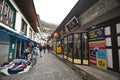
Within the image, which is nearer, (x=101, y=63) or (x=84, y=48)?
(x=101, y=63)

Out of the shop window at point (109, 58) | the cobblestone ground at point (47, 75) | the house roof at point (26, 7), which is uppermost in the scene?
the house roof at point (26, 7)

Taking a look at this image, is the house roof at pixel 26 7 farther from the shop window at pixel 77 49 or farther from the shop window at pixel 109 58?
the shop window at pixel 109 58

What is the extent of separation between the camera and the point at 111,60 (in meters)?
3.76

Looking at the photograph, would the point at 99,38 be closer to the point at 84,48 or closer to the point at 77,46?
the point at 84,48

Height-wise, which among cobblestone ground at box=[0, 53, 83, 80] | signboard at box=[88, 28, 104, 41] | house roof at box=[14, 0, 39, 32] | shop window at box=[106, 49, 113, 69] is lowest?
cobblestone ground at box=[0, 53, 83, 80]

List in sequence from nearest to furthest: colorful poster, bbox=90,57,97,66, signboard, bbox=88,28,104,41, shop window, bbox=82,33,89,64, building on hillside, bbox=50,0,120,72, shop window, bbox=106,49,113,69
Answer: building on hillside, bbox=50,0,120,72 < shop window, bbox=106,49,113,69 < signboard, bbox=88,28,104,41 < colorful poster, bbox=90,57,97,66 < shop window, bbox=82,33,89,64

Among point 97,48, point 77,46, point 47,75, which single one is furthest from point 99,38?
point 47,75

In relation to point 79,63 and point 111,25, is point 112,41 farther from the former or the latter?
point 79,63

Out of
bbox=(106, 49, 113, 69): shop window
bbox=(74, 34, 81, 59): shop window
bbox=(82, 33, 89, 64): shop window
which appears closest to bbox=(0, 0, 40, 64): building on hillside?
bbox=(74, 34, 81, 59): shop window

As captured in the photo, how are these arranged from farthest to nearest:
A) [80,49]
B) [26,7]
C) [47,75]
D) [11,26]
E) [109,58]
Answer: [26,7] < [11,26] < [80,49] < [47,75] < [109,58]

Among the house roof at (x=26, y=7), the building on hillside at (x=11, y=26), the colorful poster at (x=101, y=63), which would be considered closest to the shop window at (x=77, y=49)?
the colorful poster at (x=101, y=63)

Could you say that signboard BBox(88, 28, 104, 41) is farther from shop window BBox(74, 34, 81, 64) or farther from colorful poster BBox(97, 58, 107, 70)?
colorful poster BBox(97, 58, 107, 70)

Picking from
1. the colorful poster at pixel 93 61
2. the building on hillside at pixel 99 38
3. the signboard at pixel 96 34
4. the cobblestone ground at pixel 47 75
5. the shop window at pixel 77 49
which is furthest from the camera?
the shop window at pixel 77 49

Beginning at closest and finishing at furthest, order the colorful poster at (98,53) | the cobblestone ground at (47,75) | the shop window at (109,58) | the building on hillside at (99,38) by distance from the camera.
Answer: the building on hillside at (99,38) → the shop window at (109,58) → the cobblestone ground at (47,75) → the colorful poster at (98,53)
